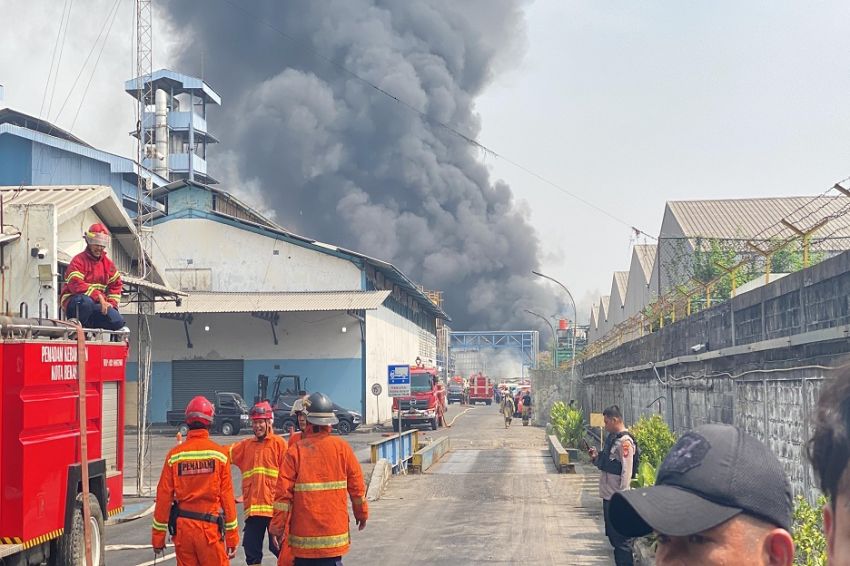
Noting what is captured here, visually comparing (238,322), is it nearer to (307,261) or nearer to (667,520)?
(307,261)

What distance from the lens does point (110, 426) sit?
33.3 feet

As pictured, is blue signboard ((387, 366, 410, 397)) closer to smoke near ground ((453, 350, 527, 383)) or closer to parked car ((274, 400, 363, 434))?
parked car ((274, 400, 363, 434))

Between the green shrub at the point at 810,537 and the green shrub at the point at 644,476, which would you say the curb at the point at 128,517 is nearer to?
the green shrub at the point at 644,476

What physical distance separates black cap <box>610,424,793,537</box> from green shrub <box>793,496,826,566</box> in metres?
4.08

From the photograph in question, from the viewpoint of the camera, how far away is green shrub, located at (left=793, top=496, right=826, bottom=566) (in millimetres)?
6016

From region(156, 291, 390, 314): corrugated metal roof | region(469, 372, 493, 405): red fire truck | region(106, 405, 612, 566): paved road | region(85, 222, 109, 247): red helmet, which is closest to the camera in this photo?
region(85, 222, 109, 247): red helmet

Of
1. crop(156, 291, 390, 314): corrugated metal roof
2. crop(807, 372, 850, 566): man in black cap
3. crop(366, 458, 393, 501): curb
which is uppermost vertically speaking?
crop(156, 291, 390, 314): corrugated metal roof

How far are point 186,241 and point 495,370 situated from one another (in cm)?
6885

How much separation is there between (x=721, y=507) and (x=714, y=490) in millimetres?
38

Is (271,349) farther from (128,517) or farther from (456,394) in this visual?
(456,394)

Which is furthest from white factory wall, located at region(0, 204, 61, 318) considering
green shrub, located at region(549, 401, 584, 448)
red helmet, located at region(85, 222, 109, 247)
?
green shrub, located at region(549, 401, 584, 448)

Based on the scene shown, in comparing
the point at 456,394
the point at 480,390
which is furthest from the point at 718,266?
the point at 456,394

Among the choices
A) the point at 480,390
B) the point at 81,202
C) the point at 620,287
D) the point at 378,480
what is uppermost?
the point at 620,287

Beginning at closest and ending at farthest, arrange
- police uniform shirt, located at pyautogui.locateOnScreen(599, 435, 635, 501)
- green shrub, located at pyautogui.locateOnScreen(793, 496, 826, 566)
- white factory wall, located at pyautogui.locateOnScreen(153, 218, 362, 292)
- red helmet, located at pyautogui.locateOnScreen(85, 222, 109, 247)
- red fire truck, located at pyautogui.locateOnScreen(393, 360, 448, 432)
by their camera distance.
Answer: green shrub, located at pyautogui.locateOnScreen(793, 496, 826, 566)
police uniform shirt, located at pyautogui.locateOnScreen(599, 435, 635, 501)
red helmet, located at pyautogui.locateOnScreen(85, 222, 109, 247)
red fire truck, located at pyautogui.locateOnScreen(393, 360, 448, 432)
white factory wall, located at pyautogui.locateOnScreen(153, 218, 362, 292)
